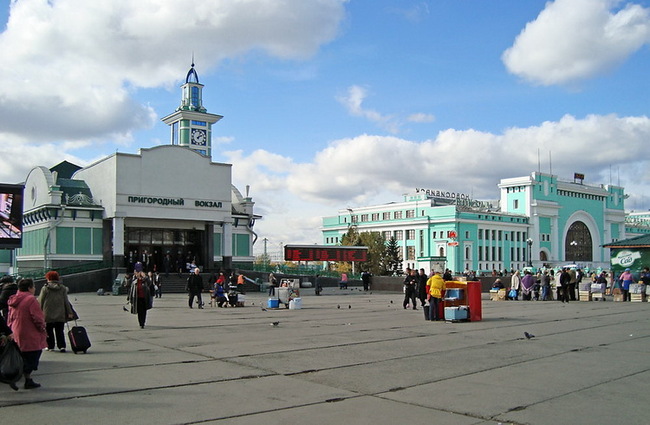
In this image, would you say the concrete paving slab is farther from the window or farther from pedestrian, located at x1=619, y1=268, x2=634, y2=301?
the window

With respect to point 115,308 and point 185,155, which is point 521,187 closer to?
point 185,155

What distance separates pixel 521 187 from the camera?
127688 millimetres

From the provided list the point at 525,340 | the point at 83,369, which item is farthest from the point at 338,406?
the point at 525,340

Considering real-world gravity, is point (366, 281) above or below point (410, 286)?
below

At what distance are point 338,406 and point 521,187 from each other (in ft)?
413

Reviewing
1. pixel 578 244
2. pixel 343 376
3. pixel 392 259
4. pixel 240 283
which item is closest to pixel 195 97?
pixel 392 259

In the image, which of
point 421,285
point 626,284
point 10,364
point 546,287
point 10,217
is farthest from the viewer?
point 546,287

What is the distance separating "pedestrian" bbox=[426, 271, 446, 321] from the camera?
784 inches

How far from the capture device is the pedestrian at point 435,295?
19.9 meters

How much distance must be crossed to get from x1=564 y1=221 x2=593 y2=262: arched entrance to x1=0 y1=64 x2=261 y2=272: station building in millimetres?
99559

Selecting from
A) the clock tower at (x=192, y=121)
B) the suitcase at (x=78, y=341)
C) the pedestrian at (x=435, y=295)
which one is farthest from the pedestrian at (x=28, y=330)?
the clock tower at (x=192, y=121)

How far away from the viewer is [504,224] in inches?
4833

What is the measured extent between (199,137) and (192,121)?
7.25 feet

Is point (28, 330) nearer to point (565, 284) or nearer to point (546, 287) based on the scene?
point (565, 284)
